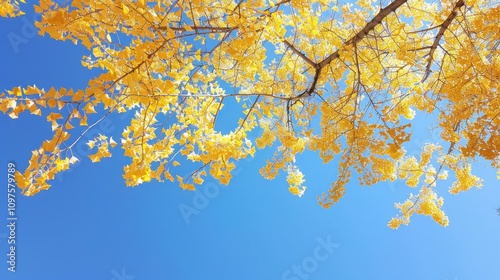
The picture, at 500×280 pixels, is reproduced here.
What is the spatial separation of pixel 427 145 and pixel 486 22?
7.50 ft

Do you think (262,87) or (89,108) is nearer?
(89,108)

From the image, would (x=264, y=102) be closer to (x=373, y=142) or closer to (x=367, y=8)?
(x=373, y=142)

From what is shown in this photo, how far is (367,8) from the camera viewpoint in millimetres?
4469

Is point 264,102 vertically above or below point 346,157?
above

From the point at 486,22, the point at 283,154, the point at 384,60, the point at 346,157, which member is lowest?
the point at 486,22

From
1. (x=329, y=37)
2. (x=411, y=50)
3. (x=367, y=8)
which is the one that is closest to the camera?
(x=411, y=50)

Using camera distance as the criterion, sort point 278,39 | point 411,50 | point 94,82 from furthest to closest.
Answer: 1. point 411,50
2. point 278,39
3. point 94,82

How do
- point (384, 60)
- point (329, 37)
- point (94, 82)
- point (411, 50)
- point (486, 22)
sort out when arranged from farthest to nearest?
point (384, 60), point (329, 37), point (411, 50), point (486, 22), point (94, 82)

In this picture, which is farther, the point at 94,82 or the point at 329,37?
the point at 329,37

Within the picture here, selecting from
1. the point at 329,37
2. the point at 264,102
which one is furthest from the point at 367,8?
the point at 264,102

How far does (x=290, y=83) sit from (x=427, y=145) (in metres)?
1.84

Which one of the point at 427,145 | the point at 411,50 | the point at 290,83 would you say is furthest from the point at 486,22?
the point at 427,145

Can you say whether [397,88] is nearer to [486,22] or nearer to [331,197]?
[331,197]

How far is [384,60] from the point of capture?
197 inches
